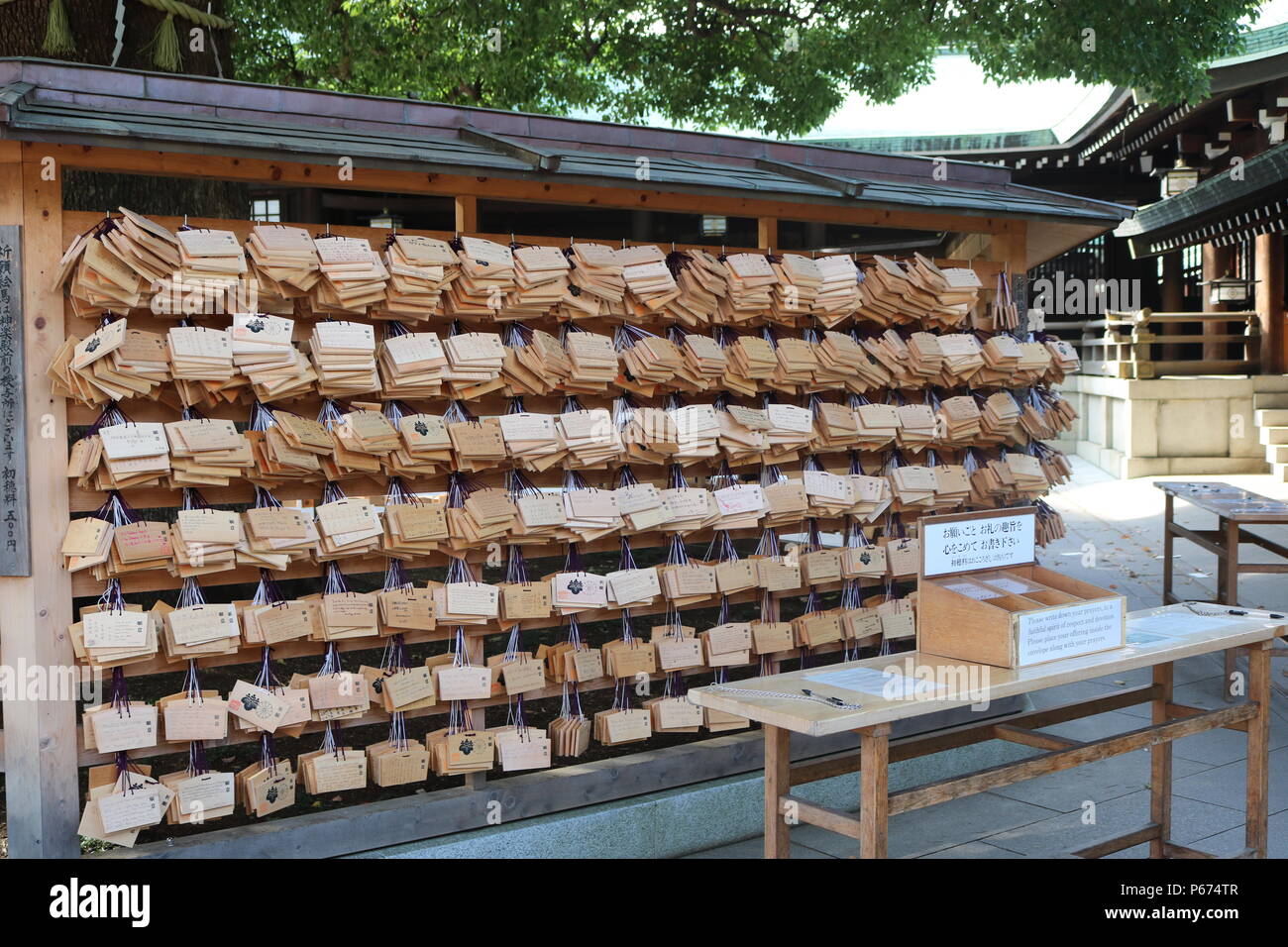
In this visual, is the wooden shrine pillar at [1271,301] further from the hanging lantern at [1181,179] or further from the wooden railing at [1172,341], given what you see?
the hanging lantern at [1181,179]

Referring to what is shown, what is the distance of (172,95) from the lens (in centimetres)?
533

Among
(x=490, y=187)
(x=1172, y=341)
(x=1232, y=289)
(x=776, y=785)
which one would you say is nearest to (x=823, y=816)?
(x=776, y=785)

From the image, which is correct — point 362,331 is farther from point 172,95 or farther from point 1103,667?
point 1103,667

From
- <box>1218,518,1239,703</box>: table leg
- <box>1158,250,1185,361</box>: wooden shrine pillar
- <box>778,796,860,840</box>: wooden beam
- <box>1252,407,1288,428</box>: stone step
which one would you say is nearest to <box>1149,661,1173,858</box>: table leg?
<box>778,796,860,840</box>: wooden beam

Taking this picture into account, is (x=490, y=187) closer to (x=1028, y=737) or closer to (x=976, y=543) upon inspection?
(x=976, y=543)

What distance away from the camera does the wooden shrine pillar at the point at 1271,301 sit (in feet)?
58.6

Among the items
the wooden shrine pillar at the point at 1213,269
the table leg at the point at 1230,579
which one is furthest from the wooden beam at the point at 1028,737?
the wooden shrine pillar at the point at 1213,269

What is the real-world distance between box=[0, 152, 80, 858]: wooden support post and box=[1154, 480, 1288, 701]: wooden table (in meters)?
7.17

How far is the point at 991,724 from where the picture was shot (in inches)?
216

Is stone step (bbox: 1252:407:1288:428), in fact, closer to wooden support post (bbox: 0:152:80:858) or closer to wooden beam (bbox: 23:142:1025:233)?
wooden beam (bbox: 23:142:1025:233)

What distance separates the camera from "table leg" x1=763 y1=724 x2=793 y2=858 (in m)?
4.32

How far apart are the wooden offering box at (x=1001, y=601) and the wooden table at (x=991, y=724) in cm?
7

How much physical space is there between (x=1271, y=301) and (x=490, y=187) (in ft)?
52.2
